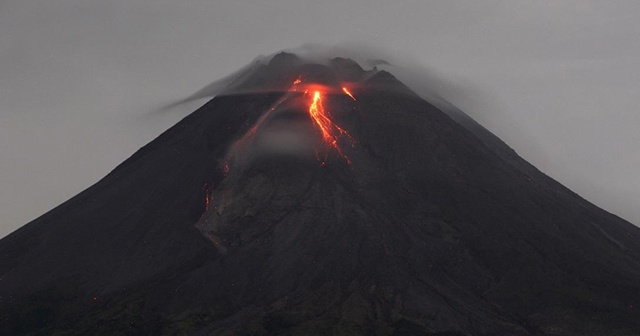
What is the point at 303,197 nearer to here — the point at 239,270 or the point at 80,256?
the point at 239,270

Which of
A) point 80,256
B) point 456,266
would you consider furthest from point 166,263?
point 456,266

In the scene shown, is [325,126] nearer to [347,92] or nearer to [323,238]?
[347,92]

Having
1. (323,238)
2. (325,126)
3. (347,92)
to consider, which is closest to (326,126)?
(325,126)

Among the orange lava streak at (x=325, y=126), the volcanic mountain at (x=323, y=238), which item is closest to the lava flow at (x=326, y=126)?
the orange lava streak at (x=325, y=126)

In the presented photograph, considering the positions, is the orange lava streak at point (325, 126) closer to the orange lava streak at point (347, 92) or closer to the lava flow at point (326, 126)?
the lava flow at point (326, 126)

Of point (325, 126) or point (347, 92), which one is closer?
point (325, 126)

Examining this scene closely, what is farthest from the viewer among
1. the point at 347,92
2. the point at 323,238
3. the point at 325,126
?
the point at 347,92
